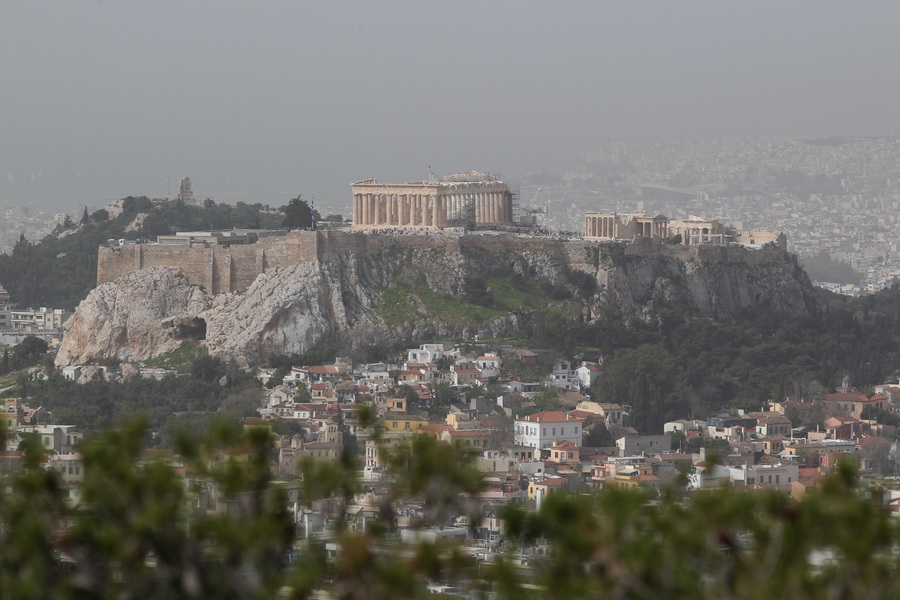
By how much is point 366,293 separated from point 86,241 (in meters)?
21.2

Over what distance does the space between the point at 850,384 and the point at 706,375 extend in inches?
195

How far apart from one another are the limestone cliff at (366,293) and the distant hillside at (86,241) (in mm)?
13387

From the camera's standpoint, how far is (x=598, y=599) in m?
10.5

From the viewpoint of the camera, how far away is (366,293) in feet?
157

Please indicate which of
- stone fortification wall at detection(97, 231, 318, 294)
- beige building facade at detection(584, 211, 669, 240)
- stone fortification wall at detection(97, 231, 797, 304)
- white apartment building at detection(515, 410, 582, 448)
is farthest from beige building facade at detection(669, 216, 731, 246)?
stone fortification wall at detection(97, 231, 318, 294)

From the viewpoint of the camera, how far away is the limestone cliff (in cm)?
4688

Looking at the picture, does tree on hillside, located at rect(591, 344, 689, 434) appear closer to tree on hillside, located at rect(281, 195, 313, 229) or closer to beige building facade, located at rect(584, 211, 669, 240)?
beige building facade, located at rect(584, 211, 669, 240)

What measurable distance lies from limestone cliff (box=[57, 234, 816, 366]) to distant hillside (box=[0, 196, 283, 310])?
13.4m

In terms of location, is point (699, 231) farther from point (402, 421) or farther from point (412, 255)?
point (402, 421)

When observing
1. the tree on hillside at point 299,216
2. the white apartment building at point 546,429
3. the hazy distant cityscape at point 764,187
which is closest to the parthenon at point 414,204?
the tree on hillside at point 299,216

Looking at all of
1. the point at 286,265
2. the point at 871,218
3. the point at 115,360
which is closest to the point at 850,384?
the point at 286,265

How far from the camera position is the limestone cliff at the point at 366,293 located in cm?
4688

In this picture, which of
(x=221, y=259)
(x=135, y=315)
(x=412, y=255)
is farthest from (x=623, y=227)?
(x=135, y=315)

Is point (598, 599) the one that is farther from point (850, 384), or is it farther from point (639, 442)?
point (850, 384)
